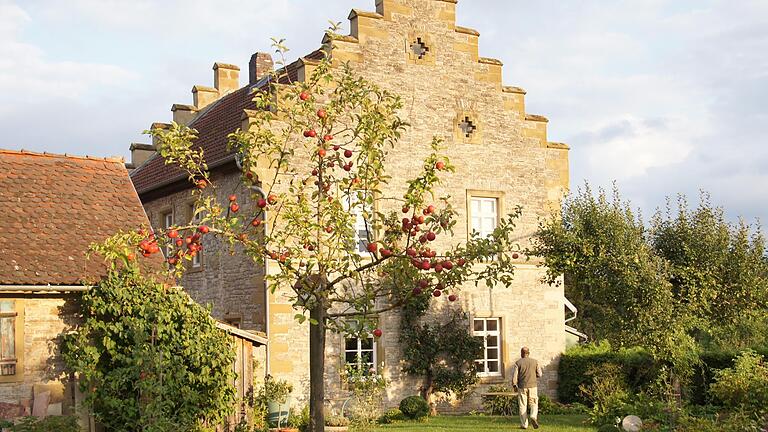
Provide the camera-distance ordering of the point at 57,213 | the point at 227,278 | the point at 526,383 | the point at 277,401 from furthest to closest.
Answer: the point at 227,278 → the point at 277,401 → the point at 526,383 → the point at 57,213

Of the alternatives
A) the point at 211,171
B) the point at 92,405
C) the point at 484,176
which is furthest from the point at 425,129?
the point at 92,405

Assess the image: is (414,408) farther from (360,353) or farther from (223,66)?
(223,66)

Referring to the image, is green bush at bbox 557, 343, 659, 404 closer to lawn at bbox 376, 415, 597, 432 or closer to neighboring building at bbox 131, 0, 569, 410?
neighboring building at bbox 131, 0, 569, 410

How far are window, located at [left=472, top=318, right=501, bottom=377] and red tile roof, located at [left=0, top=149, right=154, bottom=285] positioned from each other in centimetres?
952

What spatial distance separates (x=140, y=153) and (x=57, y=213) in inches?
575

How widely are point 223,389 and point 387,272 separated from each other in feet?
21.7

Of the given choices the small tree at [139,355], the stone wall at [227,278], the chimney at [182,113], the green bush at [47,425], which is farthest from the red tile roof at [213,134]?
the green bush at [47,425]

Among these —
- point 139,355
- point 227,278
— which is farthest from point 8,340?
point 227,278

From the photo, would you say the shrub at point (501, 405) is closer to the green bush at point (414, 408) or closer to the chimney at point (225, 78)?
the green bush at point (414, 408)

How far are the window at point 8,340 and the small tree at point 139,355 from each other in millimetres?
782

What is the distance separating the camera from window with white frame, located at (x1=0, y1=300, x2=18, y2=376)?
49.6 ft

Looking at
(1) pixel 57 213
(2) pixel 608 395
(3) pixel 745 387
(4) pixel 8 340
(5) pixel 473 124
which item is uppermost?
(5) pixel 473 124

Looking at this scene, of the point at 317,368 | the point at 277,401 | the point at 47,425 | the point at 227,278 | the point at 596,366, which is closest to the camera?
the point at 317,368

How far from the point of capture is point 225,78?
32.3 metres
